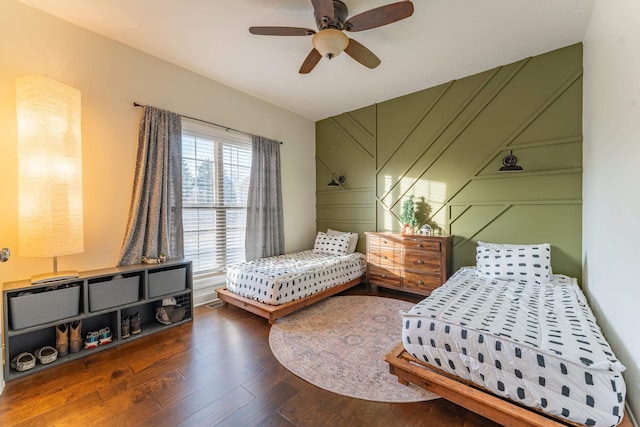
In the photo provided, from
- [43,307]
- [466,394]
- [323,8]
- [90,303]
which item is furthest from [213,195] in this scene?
[466,394]

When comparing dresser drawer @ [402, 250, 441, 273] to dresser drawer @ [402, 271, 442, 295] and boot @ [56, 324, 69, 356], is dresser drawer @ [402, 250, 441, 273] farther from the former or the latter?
boot @ [56, 324, 69, 356]

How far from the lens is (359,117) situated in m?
4.59

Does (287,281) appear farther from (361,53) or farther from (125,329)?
(361,53)

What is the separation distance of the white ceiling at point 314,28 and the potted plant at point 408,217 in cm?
169

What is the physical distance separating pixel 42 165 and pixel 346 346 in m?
2.86

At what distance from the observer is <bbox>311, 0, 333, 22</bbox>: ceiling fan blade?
1.87 meters

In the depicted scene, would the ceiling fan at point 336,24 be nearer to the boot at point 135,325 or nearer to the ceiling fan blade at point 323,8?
the ceiling fan blade at point 323,8

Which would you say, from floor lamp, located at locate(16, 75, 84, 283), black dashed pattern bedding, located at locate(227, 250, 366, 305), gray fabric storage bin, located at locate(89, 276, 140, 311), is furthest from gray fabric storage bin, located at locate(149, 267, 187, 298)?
floor lamp, located at locate(16, 75, 84, 283)

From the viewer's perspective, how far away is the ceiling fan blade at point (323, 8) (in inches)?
73.5

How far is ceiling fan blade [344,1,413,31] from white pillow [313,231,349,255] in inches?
119

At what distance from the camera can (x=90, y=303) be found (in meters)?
2.27

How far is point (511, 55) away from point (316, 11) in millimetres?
2491

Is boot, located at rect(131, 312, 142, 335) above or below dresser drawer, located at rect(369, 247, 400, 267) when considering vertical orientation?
below

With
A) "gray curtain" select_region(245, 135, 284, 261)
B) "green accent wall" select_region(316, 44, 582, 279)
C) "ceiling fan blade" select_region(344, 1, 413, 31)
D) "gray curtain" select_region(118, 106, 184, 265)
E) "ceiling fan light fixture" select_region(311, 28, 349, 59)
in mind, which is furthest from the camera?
"gray curtain" select_region(245, 135, 284, 261)
